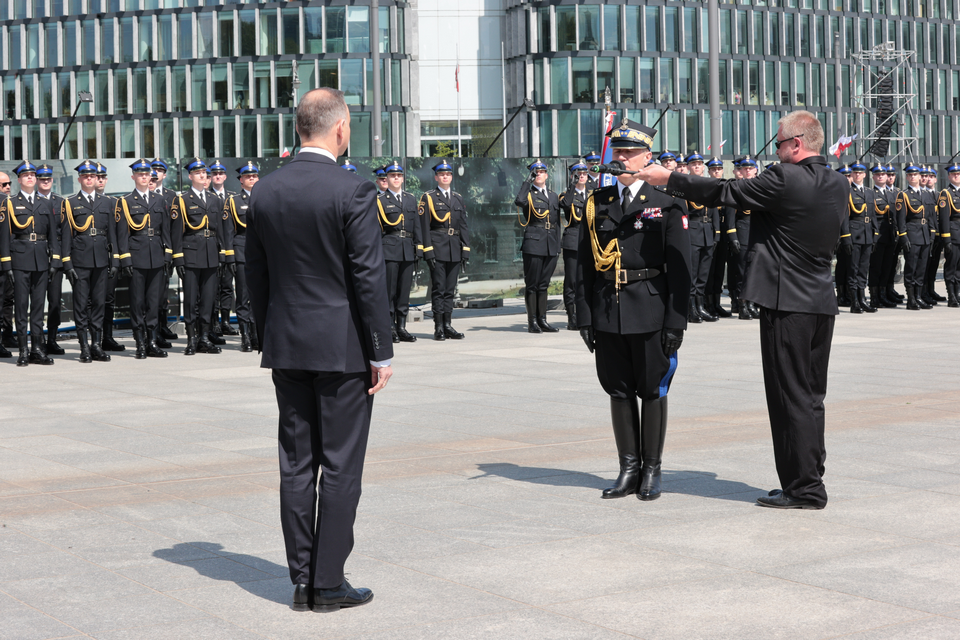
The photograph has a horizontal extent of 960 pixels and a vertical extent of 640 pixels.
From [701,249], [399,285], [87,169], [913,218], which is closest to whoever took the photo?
[87,169]

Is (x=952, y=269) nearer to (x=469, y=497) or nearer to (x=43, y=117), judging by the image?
(x=469, y=497)

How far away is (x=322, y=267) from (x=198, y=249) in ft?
36.5

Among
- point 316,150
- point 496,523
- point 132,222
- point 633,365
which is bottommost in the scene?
point 496,523

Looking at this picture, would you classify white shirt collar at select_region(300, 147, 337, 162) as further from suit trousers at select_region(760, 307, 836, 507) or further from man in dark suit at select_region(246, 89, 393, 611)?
suit trousers at select_region(760, 307, 836, 507)

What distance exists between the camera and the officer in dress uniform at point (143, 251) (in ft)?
50.3

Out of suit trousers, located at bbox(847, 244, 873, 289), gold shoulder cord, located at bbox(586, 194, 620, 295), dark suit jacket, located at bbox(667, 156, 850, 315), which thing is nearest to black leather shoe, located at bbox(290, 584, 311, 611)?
gold shoulder cord, located at bbox(586, 194, 620, 295)

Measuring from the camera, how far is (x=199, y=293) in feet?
52.0

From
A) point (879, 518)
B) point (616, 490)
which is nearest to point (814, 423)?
point (879, 518)

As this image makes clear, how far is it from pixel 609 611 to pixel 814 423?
2.43 metres

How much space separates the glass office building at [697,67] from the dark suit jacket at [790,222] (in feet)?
181

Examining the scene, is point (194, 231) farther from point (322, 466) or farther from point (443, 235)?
point (322, 466)

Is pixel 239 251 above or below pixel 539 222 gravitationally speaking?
below

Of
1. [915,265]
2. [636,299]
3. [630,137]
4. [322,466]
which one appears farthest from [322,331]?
[915,265]

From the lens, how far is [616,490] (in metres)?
6.92
